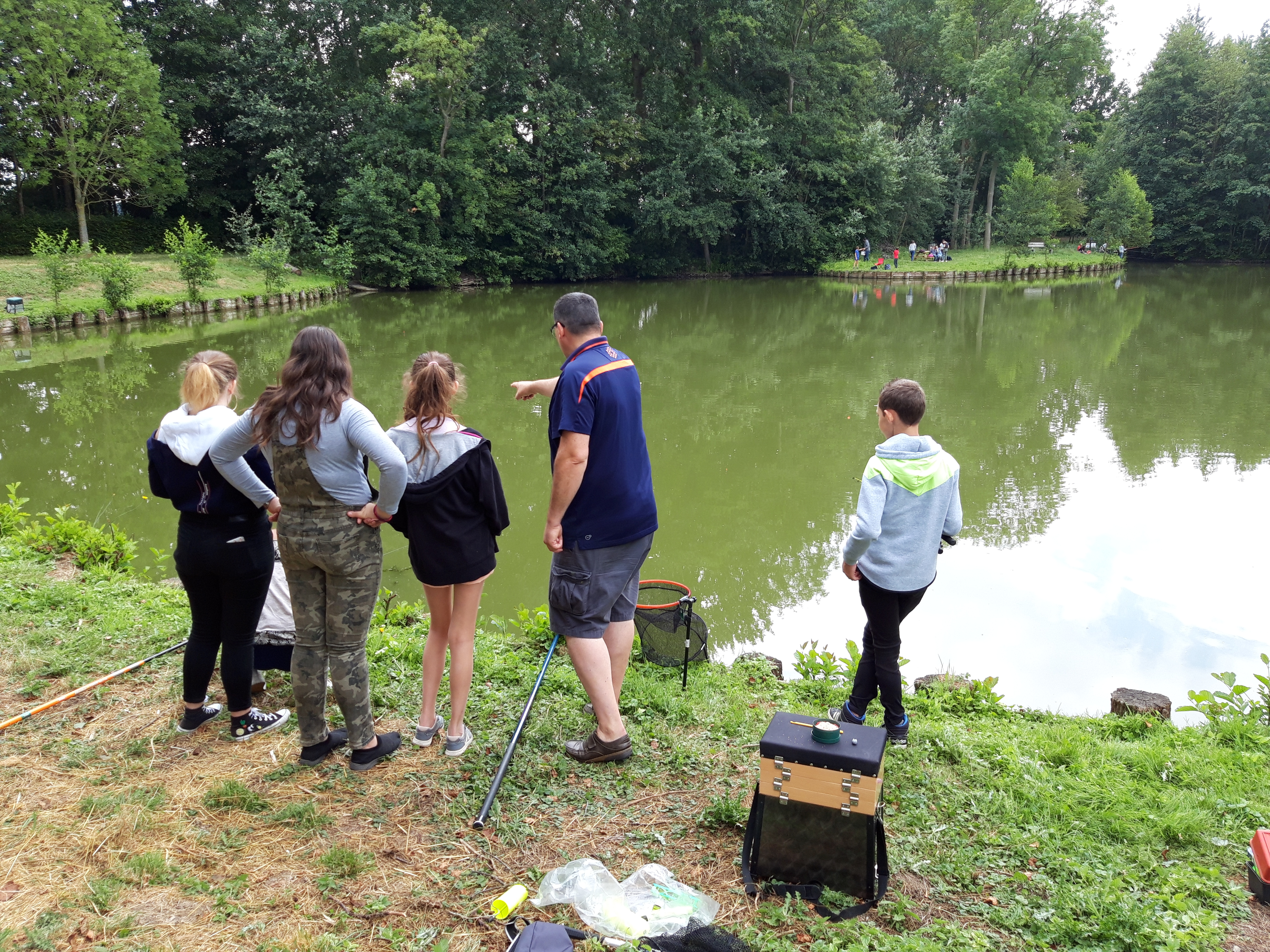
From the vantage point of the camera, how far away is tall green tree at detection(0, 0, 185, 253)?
22.0 meters

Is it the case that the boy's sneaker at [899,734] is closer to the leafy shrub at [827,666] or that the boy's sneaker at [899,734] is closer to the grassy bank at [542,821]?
the grassy bank at [542,821]

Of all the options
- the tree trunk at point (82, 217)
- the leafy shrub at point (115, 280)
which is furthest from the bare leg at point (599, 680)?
the tree trunk at point (82, 217)

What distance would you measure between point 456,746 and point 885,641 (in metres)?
1.69

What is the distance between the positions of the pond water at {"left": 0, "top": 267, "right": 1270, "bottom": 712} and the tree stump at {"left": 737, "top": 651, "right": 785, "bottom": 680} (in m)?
0.40

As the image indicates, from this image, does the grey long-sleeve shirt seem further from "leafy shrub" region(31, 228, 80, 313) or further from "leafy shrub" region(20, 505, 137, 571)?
"leafy shrub" region(31, 228, 80, 313)

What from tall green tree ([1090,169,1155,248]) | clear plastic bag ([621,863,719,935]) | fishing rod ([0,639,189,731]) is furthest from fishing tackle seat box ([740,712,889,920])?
tall green tree ([1090,169,1155,248])

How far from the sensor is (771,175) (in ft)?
101

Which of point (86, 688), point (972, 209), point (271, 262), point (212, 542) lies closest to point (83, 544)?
point (86, 688)

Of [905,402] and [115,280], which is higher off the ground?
[115,280]

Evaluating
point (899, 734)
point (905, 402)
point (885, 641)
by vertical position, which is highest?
point (905, 402)

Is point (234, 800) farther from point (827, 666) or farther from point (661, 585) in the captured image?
point (827, 666)

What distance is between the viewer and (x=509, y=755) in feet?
9.61

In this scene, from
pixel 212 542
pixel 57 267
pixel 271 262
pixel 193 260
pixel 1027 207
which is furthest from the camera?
pixel 1027 207

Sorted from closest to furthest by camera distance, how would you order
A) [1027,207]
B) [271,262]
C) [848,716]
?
[848,716] → [271,262] → [1027,207]
